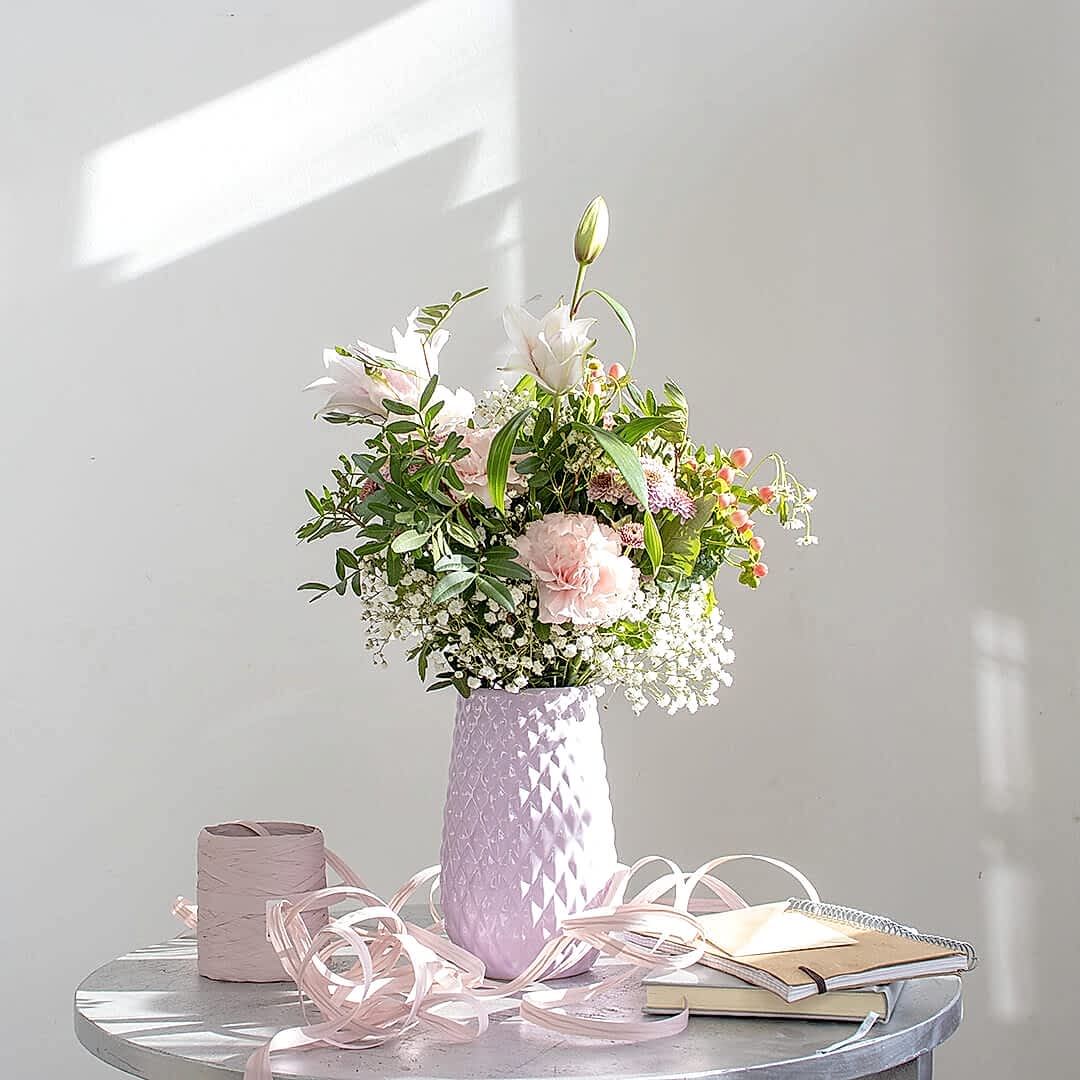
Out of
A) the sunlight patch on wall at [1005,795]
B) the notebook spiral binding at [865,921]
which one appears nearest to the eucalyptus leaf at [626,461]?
the notebook spiral binding at [865,921]

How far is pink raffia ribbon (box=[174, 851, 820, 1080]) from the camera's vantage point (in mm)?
883

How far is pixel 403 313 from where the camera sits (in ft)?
5.32

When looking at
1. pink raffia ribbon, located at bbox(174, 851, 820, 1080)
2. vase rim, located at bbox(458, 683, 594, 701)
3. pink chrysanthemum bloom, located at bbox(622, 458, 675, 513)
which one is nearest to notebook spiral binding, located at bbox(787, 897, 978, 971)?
pink raffia ribbon, located at bbox(174, 851, 820, 1080)

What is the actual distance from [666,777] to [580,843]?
0.59 meters

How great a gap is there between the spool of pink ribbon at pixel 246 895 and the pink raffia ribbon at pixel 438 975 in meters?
0.03

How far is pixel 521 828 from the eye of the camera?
39.5 inches

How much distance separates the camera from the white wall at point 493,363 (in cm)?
154

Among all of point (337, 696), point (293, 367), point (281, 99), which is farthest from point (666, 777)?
point (281, 99)

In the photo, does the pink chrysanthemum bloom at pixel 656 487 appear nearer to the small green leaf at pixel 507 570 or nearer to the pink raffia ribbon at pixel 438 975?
the small green leaf at pixel 507 570

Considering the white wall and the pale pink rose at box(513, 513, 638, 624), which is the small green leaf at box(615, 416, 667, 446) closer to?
the pale pink rose at box(513, 513, 638, 624)

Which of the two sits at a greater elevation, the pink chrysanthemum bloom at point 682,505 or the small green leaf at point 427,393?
the small green leaf at point 427,393

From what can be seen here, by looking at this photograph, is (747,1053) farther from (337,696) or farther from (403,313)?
(403,313)

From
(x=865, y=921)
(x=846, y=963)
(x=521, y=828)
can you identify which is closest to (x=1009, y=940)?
(x=865, y=921)

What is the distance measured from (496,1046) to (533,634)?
302 mm
